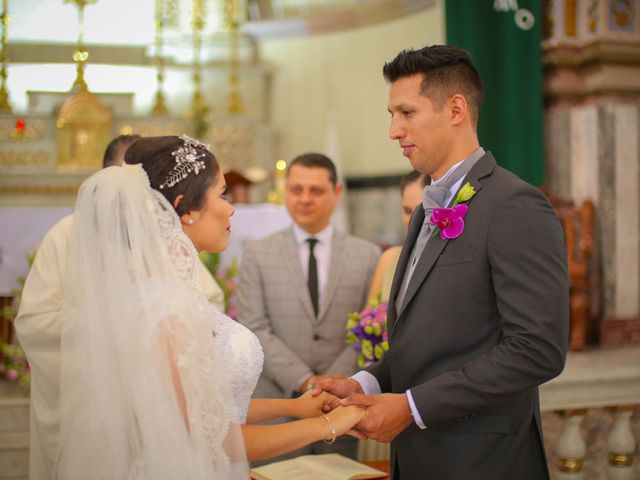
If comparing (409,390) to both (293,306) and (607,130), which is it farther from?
(607,130)

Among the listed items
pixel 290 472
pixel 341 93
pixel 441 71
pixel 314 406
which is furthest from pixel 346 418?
pixel 341 93

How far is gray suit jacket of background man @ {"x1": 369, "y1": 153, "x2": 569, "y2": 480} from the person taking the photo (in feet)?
7.43

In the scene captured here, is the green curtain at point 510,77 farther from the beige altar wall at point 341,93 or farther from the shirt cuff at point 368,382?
the beige altar wall at point 341,93

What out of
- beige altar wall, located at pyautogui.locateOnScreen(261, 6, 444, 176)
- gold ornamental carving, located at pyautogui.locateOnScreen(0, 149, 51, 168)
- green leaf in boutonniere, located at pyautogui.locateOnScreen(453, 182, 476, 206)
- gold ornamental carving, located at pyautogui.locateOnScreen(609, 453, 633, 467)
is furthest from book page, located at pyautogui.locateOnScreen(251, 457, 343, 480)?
beige altar wall, located at pyautogui.locateOnScreen(261, 6, 444, 176)

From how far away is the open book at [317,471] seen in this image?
2838 millimetres

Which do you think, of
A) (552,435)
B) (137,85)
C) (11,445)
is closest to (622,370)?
(552,435)

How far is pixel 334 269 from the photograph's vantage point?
4.02 metres

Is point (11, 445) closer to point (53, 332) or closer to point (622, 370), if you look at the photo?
point (53, 332)

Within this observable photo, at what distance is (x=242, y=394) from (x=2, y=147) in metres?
7.55

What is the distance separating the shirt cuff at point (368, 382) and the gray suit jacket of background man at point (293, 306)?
37.2 inches

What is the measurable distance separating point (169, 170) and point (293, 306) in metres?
1.48

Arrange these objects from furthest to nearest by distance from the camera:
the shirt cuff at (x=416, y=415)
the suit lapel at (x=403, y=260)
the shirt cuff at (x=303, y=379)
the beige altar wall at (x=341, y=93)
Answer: the beige altar wall at (x=341, y=93)
the shirt cuff at (x=303, y=379)
the suit lapel at (x=403, y=260)
the shirt cuff at (x=416, y=415)

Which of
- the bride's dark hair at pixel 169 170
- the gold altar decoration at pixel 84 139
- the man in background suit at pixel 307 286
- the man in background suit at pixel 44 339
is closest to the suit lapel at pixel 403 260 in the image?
the bride's dark hair at pixel 169 170

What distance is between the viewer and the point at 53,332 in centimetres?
343
